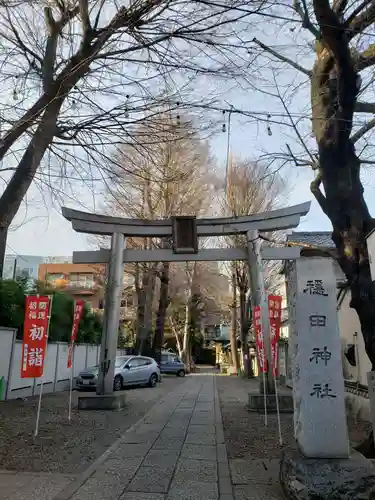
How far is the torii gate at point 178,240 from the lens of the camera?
1248 cm

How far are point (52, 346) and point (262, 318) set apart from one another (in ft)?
28.2

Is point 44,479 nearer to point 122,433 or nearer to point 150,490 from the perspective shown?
point 150,490

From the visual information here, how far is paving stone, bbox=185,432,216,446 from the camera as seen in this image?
24.3 ft

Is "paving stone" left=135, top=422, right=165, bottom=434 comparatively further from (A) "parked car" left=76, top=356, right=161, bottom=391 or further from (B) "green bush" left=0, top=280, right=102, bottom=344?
(A) "parked car" left=76, top=356, right=161, bottom=391

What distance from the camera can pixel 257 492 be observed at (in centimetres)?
477

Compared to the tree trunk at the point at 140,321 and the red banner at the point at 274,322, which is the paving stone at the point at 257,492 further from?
the tree trunk at the point at 140,321

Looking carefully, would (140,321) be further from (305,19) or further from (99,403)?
(305,19)

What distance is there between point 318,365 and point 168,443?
3.53 meters

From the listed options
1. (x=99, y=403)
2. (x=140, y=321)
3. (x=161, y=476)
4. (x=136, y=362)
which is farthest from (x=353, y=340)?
(x=140, y=321)

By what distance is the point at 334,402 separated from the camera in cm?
473

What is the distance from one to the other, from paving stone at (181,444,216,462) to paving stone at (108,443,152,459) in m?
0.59

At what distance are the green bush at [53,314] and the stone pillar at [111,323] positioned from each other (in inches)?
133

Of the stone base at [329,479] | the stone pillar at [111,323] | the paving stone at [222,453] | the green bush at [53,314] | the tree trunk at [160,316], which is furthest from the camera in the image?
the tree trunk at [160,316]

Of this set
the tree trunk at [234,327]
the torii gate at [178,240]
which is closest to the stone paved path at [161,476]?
the torii gate at [178,240]
